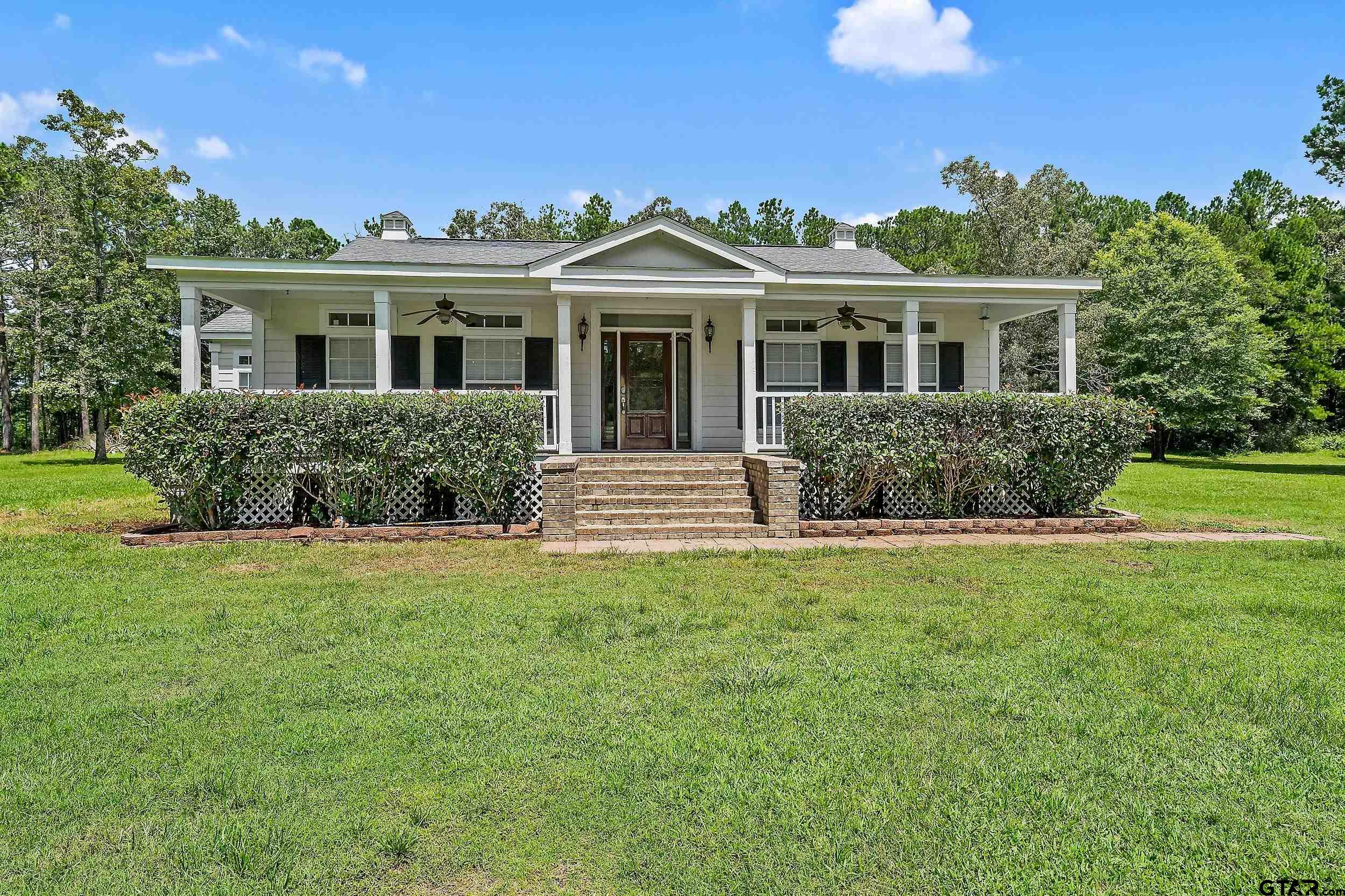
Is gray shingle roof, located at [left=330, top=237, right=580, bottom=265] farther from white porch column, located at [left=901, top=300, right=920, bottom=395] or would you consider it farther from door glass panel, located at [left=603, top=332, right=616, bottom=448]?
white porch column, located at [left=901, top=300, right=920, bottom=395]

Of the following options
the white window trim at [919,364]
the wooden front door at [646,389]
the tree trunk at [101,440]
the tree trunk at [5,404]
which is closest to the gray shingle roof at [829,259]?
the white window trim at [919,364]

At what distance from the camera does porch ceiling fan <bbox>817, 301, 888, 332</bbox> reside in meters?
11.7

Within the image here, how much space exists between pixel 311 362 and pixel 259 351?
32.3 inches

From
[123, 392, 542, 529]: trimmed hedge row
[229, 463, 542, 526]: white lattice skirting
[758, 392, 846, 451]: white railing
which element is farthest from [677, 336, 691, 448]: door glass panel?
[123, 392, 542, 529]: trimmed hedge row

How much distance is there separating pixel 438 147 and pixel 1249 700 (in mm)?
19683

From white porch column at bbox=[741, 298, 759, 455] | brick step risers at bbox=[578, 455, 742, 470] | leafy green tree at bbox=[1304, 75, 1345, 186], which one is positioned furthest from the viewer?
leafy green tree at bbox=[1304, 75, 1345, 186]

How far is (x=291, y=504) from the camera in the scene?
8477 mm

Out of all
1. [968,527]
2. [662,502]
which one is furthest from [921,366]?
[662,502]

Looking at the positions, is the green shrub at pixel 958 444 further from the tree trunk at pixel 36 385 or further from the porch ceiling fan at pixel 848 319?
the tree trunk at pixel 36 385

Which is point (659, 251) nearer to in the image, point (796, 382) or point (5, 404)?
point (796, 382)

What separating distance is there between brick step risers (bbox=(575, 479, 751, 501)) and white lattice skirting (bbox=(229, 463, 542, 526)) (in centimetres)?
63

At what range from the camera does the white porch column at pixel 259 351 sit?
11273mm

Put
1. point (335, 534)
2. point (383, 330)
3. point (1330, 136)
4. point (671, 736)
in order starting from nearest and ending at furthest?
point (671, 736)
point (335, 534)
point (383, 330)
point (1330, 136)

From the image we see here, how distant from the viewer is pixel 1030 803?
2359 mm
